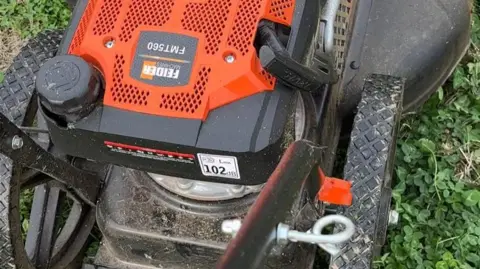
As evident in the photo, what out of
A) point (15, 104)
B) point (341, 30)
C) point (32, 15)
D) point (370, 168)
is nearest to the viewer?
point (370, 168)

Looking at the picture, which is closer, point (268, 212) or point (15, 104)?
point (268, 212)

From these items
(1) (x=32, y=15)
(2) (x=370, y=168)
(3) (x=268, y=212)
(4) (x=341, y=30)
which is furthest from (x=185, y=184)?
(1) (x=32, y=15)

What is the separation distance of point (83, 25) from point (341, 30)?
23.8 inches

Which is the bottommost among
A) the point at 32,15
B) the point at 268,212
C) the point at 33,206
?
the point at 33,206

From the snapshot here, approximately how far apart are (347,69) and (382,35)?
0.39ft

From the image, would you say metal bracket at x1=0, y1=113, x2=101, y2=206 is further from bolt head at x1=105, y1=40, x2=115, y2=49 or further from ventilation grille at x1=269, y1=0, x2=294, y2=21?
ventilation grille at x1=269, y1=0, x2=294, y2=21

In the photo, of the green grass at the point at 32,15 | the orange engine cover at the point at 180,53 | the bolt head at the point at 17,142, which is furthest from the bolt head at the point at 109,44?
the green grass at the point at 32,15

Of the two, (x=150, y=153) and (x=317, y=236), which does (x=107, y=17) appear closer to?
(x=150, y=153)

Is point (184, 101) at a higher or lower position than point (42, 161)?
higher

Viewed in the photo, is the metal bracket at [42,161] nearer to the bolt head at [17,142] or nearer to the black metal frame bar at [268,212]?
the bolt head at [17,142]

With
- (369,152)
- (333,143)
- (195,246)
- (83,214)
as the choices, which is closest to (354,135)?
(369,152)

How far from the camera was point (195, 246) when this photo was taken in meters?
1.70

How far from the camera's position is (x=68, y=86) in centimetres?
137

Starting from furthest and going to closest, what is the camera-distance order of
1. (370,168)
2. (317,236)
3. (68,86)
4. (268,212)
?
(370,168) < (68,86) < (317,236) < (268,212)
